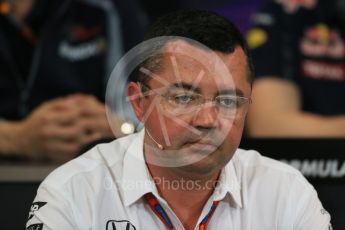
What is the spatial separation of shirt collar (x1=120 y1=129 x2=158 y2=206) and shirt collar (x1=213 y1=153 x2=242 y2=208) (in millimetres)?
126

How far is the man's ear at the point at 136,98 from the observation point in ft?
3.95

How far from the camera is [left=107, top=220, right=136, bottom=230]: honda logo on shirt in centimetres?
123

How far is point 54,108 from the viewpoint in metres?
1.86

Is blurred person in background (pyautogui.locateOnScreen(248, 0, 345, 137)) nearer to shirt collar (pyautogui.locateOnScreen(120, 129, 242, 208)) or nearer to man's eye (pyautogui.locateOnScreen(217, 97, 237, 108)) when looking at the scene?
shirt collar (pyautogui.locateOnScreen(120, 129, 242, 208))

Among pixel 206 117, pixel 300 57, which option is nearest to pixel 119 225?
pixel 206 117

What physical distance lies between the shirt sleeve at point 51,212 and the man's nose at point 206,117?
0.31m

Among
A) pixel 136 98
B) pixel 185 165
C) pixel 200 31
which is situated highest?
pixel 200 31

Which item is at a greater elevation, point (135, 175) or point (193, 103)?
point (193, 103)

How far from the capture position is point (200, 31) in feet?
3.67

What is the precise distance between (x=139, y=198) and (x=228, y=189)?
0.58 feet

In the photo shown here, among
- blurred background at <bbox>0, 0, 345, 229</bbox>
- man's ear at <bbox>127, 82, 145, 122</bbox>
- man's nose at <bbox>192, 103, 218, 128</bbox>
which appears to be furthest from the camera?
blurred background at <bbox>0, 0, 345, 229</bbox>

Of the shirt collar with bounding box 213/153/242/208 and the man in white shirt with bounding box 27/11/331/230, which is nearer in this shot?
the man in white shirt with bounding box 27/11/331/230

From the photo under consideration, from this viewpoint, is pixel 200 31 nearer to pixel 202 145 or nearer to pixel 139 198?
pixel 202 145

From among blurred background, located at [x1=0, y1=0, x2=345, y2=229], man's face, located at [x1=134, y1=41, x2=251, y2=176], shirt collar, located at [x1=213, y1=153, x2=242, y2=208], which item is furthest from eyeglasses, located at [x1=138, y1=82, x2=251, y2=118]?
blurred background, located at [x1=0, y1=0, x2=345, y2=229]
